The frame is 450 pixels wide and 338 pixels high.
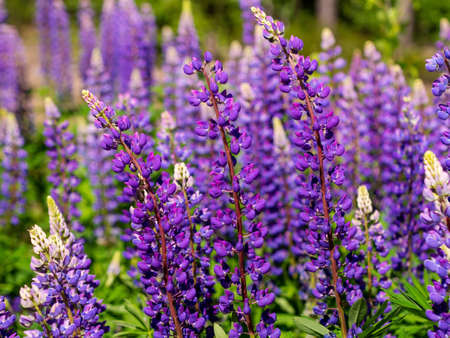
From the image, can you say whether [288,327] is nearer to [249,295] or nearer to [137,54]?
[249,295]

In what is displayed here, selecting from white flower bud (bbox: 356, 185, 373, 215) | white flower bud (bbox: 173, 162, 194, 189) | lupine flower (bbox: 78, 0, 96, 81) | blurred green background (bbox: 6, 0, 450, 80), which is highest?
blurred green background (bbox: 6, 0, 450, 80)

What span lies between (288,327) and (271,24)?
1.90 m

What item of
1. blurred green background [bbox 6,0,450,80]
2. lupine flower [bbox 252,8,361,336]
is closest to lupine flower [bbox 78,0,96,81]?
lupine flower [bbox 252,8,361,336]

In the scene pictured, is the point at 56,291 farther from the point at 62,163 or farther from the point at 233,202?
the point at 62,163

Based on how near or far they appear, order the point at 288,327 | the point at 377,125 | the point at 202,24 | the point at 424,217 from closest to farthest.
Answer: the point at 424,217 → the point at 288,327 → the point at 377,125 → the point at 202,24

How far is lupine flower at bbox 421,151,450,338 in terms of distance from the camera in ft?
6.66

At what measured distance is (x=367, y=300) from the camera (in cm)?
296

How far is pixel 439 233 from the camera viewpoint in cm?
221

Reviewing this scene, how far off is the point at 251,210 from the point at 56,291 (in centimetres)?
95

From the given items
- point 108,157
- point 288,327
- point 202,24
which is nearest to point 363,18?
point 202,24

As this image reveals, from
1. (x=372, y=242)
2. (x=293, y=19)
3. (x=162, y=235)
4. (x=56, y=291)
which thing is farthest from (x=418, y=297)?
(x=293, y=19)

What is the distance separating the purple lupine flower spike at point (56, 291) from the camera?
2.25 meters

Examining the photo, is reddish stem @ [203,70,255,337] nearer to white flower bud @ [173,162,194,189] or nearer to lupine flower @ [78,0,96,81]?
white flower bud @ [173,162,194,189]

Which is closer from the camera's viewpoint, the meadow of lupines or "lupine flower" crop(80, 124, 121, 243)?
the meadow of lupines
